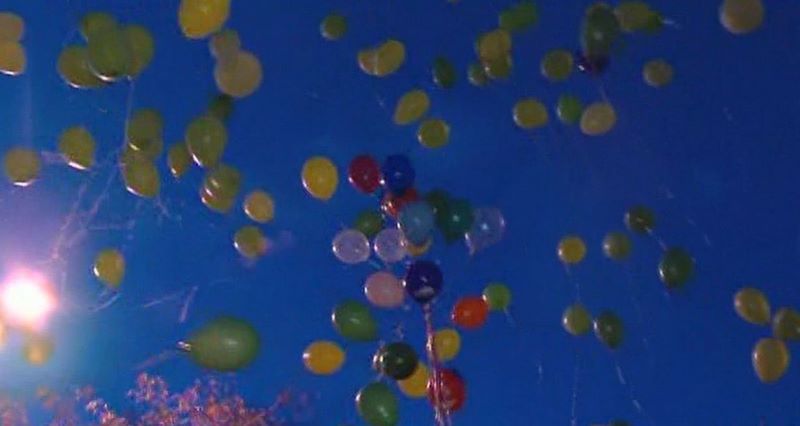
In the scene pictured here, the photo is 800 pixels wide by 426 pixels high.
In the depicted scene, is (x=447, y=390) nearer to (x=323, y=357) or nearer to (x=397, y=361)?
(x=397, y=361)

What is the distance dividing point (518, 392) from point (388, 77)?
0.98m

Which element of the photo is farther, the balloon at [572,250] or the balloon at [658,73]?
the balloon at [572,250]

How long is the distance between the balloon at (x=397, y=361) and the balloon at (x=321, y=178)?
0.46 meters

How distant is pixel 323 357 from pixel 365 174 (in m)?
0.48

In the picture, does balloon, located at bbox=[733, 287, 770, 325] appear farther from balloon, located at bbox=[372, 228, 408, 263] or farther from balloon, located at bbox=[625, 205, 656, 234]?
balloon, located at bbox=[372, 228, 408, 263]

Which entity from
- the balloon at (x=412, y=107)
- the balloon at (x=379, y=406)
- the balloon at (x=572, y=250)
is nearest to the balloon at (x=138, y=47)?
the balloon at (x=412, y=107)

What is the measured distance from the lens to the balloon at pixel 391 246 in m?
3.49

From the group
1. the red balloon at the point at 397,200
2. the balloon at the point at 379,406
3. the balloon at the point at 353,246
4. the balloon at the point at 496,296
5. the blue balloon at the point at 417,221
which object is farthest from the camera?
the balloon at the point at 496,296

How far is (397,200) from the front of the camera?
345cm

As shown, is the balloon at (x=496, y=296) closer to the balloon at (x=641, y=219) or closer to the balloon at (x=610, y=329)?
the balloon at (x=610, y=329)

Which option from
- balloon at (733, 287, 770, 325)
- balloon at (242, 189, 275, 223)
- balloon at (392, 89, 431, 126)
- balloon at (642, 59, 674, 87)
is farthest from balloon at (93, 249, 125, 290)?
balloon at (733, 287, 770, 325)

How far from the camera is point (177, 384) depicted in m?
4.36

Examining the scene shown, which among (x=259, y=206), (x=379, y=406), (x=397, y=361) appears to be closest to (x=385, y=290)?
(x=397, y=361)

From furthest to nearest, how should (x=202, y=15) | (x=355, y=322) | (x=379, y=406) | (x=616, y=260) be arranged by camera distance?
(x=616, y=260), (x=355, y=322), (x=379, y=406), (x=202, y=15)
